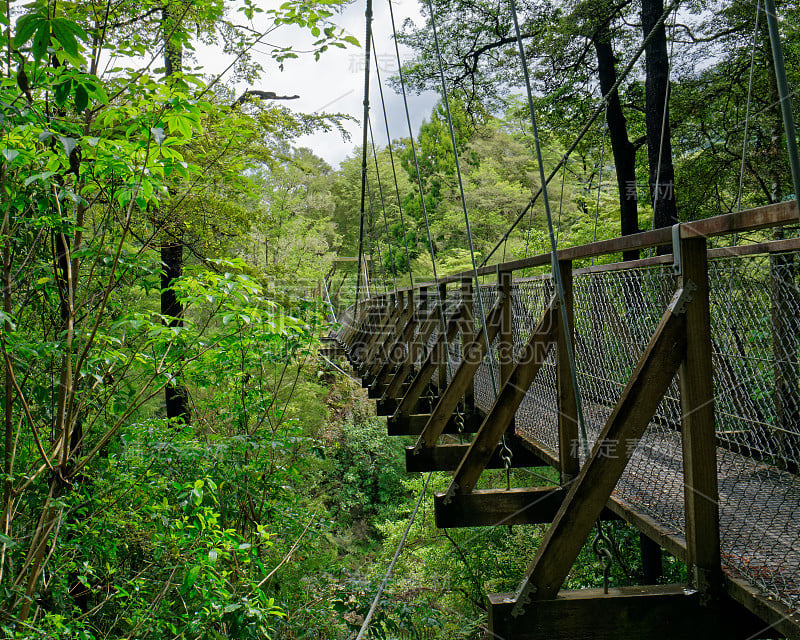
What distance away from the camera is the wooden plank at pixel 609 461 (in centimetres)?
109

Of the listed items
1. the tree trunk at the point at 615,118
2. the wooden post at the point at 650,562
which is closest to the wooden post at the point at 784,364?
the wooden post at the point at 650,562

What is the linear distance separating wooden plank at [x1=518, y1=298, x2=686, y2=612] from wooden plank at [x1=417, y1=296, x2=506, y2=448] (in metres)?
1.11

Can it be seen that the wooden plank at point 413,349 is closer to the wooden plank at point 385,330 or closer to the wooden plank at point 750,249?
the wooden plank at point 385,330

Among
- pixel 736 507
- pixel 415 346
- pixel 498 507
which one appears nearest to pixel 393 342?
pixel 415 346

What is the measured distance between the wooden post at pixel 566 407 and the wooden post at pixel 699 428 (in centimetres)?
60

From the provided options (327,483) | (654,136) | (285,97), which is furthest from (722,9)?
(327,483)

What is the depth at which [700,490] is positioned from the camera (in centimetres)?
107

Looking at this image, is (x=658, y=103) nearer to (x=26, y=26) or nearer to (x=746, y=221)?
(x=746, y=221)

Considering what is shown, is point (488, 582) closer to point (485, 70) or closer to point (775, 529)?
point (775, 529)

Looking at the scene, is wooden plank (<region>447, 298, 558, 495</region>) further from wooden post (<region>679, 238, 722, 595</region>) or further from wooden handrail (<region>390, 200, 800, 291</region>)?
wooden post (<region>679, 238, 722, 595</region>)

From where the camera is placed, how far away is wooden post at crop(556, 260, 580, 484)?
171cm

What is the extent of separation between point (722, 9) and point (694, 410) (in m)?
5.41

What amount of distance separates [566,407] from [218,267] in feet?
12.2

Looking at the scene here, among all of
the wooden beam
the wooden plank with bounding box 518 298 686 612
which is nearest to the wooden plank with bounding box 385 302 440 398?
the wooden beam
